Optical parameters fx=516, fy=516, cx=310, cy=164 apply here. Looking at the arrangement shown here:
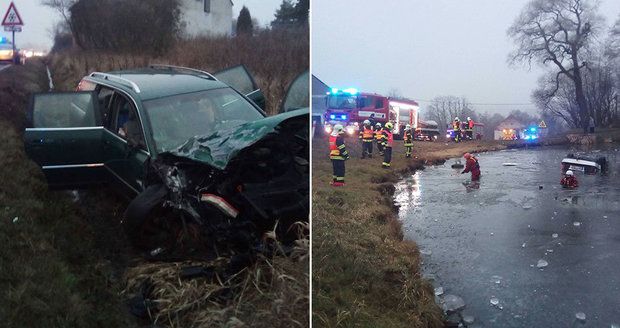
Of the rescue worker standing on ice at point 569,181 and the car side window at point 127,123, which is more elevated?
the car side window at point 127,123

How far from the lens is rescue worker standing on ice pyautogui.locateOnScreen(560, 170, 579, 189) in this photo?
6.18ft

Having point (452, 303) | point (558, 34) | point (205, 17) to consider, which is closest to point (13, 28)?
point (205, 17)

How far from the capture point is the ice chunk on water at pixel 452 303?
1.86 m

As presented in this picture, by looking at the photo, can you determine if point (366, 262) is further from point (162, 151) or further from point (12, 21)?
point (12, 21)

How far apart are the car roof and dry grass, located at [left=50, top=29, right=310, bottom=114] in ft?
0.11

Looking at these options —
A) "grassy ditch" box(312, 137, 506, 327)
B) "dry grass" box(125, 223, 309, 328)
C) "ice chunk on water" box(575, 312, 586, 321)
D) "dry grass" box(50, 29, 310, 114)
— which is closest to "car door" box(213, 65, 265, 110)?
"dry grass" box(50, 29, 310, 114)

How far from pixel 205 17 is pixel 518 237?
1.32m

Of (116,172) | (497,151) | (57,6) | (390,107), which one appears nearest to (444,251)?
(497,151)

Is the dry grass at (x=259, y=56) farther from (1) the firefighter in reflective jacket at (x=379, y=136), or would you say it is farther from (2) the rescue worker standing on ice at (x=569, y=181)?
→ (2) the rescue worker standing on ice at (x=569, y=181)

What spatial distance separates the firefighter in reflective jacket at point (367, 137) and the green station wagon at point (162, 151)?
366 mm

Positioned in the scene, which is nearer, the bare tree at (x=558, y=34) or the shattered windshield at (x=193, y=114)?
the shattered windshield at (x=193, y=114)

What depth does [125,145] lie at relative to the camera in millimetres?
1558

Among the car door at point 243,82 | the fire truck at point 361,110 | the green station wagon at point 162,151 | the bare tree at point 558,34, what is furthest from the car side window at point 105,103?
the bare tree at point 558,34

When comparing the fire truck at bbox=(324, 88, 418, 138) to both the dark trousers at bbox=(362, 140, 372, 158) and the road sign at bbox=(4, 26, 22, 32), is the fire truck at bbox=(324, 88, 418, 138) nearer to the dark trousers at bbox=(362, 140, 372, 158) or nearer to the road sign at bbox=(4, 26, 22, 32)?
the dark trousers at bbox=(362, 140, 372, 158)
